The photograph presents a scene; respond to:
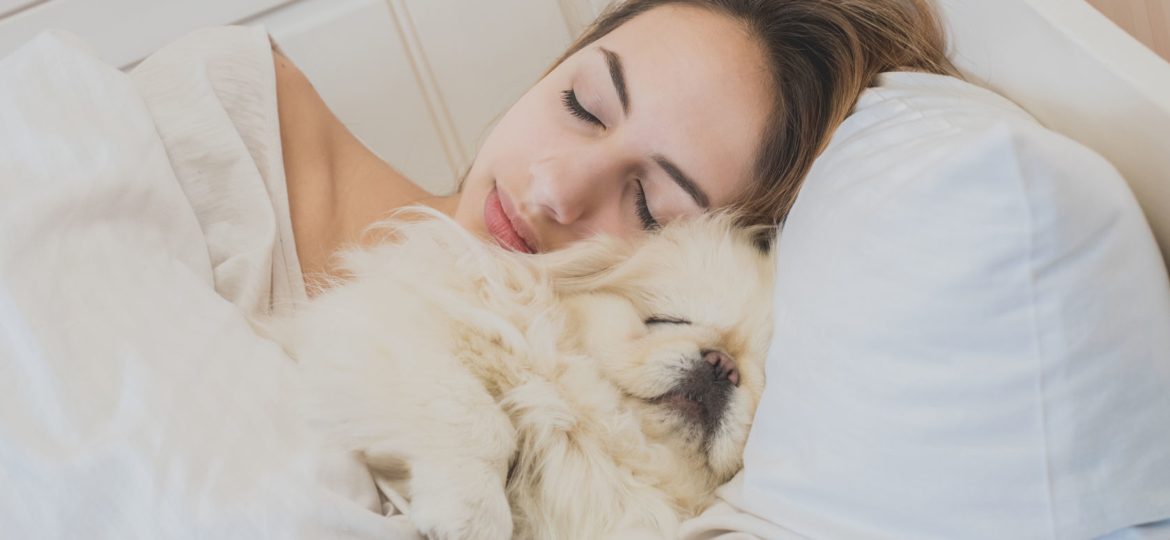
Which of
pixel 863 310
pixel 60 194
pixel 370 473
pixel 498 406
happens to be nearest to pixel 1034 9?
pixel 863 310

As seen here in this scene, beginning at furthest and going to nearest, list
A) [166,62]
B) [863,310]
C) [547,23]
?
1. [547,23]
2. [166,62]
3. [863,310]

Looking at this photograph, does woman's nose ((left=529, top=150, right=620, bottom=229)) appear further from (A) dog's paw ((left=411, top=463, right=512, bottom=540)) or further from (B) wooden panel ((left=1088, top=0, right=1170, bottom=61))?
(B) wooden panel ((left=1088, top=0, right=1170, bottom=61))

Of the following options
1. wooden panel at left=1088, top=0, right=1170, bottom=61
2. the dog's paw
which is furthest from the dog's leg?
wooden panel at left=1088, top=0, right=1170, bottom=61

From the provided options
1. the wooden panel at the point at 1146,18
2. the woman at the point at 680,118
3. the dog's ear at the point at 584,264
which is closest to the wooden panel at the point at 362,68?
the woman at the point at 680,118

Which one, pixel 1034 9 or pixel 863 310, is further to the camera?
pixel 1034 9

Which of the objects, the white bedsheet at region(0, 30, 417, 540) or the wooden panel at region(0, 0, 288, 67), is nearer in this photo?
the white bedsheet at region(0, 30, 417, 540)

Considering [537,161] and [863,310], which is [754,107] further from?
[863,310]

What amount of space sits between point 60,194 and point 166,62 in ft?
2.12

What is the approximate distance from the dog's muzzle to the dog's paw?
0.29 meters

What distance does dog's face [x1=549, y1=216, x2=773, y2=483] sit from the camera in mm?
967

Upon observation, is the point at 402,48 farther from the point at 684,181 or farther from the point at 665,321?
the point at 665,321

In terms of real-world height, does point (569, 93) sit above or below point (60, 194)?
below

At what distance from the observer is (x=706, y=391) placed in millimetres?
955

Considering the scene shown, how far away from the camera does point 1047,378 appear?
63 cm
